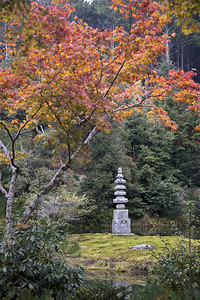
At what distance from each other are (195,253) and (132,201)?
11967mm

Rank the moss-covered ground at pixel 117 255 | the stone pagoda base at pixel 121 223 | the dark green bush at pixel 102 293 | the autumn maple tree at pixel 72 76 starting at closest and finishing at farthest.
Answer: the dark green bush at pixel 102 293, the autumn maple tree at pixel 72 76, the moss-covered ground at pixel 117 255, the stone pagoda base at pixel 121 223

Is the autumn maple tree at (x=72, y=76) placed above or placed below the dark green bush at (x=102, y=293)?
above

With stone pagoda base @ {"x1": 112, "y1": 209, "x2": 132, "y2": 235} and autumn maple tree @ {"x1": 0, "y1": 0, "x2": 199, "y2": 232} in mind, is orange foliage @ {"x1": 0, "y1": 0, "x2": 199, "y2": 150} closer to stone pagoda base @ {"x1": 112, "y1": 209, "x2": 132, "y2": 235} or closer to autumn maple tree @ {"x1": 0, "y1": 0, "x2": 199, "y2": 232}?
autumn maple tree @ {"x1": 0, "y1": 0, "x2": 199, "y2": 232}

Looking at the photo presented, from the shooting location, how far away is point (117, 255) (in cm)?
666

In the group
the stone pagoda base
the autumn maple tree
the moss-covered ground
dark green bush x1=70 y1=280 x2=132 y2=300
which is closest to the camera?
dark green bush x1=70 y1=280 x2=132 y2=300

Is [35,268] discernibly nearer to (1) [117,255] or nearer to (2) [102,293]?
(2) [102,293]

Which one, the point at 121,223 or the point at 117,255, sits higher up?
the point at 121,223

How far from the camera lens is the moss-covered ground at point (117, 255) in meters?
5.84

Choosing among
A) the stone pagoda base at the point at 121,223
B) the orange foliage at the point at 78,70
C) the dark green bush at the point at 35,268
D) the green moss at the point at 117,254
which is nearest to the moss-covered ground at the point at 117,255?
the green moss at the point at 117,254

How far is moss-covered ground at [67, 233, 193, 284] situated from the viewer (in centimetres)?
584

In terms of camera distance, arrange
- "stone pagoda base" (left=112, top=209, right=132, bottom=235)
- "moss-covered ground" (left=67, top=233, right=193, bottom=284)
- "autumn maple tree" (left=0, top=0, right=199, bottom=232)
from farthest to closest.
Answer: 1. "stone pagoda base" (left=112, top=209, right=132, bottom=235)
2. "moss-covered ground" (left=67, top=233, right=193, bottom=284)
3. "autumn maple tree" (left=0, top=0, right=199, bottom=232)

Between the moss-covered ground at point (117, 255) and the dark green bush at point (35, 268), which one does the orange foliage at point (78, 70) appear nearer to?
the dark green bush at point (35, 268)

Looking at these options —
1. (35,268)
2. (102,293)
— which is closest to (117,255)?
(102,293)

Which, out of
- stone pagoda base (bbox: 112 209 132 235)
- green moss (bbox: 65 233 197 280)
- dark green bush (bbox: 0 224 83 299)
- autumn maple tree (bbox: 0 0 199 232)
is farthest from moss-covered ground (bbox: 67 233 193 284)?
dark green bush (bbox: 0 224 83 299)
